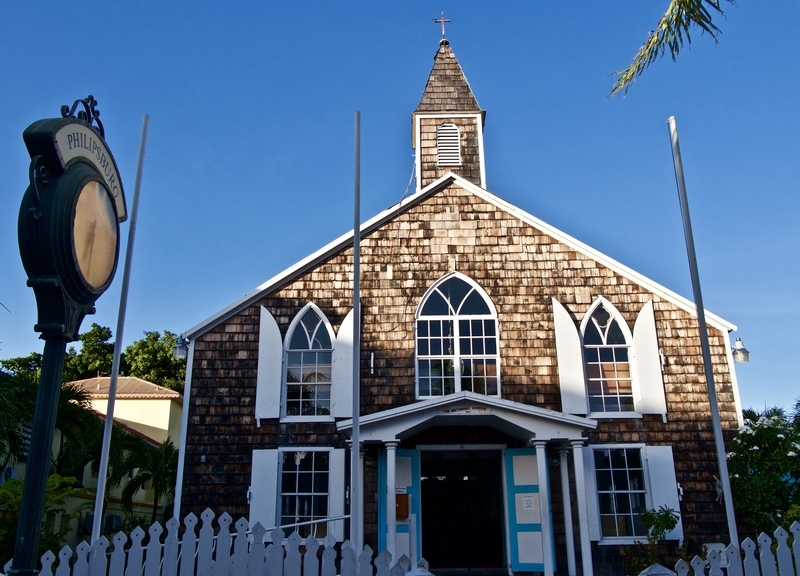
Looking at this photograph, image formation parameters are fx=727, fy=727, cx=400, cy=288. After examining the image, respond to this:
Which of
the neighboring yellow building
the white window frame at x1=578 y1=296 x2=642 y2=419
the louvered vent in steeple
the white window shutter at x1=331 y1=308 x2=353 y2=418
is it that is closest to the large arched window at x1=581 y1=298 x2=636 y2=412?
the white window frame at x1=578 y1=296 x2=642 y2=419

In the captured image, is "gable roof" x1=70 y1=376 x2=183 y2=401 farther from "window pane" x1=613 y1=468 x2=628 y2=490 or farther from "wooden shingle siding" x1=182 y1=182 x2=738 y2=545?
"window pane" x1=613 y1=468 x2=628 y2=490

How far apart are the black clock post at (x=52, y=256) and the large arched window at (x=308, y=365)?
8.96 m

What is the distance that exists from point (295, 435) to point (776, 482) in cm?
809

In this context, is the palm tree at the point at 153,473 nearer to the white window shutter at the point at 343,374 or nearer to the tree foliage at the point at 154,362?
the white window shutter at the point at 343,374

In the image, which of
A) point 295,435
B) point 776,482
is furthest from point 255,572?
point 776,482

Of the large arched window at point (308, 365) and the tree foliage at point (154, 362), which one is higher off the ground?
the tree foliage at point (154, 362)

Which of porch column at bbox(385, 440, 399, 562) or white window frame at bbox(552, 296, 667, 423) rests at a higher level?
white window frame at bbox(552, 296, 667, 423)

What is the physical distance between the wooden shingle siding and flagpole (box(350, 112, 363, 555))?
2678 mm

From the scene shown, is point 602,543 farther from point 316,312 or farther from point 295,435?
point 316,312

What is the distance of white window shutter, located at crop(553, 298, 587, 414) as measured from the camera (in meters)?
13.0

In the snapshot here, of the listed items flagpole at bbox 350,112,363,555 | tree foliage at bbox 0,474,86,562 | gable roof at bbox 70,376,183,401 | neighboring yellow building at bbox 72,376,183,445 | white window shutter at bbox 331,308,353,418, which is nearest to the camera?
flagpole at bbox 350,112,363,555

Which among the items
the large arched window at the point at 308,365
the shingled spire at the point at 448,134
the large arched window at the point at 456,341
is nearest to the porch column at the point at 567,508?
the large arched window at the point at 456,341

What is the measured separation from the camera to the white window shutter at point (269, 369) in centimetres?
1304

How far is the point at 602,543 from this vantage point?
12.2 meters
